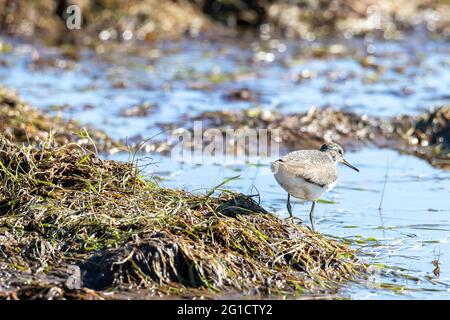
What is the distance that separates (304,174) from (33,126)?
426 centimetres

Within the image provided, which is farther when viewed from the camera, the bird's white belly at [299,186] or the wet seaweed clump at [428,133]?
the wet seaweed clump at [428,133]

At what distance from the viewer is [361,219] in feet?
26.8

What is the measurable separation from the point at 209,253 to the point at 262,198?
A: 2485 millimetres

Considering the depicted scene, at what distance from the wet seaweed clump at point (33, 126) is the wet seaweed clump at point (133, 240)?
2883 millimetres

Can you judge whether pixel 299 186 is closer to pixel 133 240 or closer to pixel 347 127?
pixel 133 240

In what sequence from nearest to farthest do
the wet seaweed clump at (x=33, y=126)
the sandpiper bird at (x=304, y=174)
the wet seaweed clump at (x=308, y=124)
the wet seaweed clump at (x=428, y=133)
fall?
1. the sandpiper bird at (x=304, y=174)
2. the wet seaweed clump at (x=33, y=126)
3. the wet seaweed clump at (x=428, y=133)
4. the wet seaweed clump at (x=308, y=124)

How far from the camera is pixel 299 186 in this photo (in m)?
7.00

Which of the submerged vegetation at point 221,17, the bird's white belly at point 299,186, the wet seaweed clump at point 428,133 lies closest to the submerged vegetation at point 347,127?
the wet seaweed clump at point 428,133

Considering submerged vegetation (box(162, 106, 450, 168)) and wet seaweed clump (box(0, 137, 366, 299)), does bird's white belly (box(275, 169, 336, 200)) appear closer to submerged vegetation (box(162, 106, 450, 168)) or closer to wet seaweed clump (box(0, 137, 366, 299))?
wet seaweed clump (box(0, 137, 366, 299))

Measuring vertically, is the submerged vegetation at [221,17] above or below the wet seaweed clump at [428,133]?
above

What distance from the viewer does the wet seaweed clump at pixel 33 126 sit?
10.0m

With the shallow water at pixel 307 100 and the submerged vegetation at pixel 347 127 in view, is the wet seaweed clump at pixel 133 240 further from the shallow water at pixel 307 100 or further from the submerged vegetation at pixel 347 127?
the submerged vegetation at pixel 347 127

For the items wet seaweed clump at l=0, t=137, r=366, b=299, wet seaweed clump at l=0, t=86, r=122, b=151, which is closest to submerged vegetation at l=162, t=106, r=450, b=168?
wet seaweed clump at l=0, t=86, r=122, b=151
